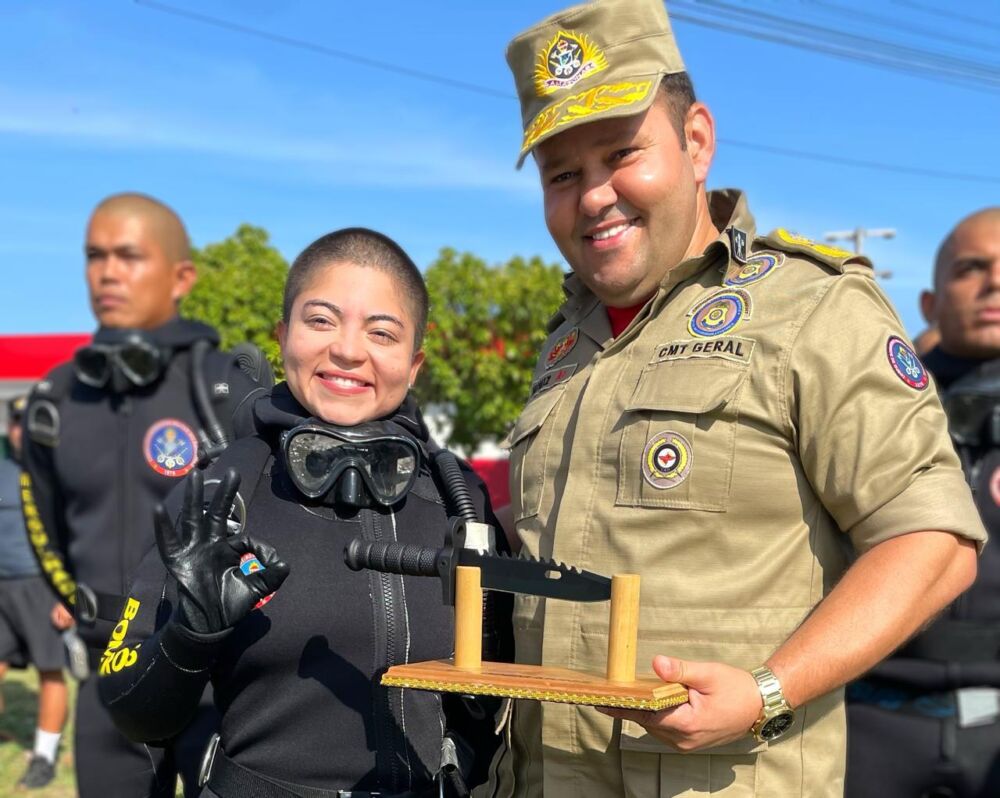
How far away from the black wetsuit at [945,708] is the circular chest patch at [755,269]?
1.84m

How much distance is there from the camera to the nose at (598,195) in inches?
101

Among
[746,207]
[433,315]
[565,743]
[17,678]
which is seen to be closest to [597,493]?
[565,743]

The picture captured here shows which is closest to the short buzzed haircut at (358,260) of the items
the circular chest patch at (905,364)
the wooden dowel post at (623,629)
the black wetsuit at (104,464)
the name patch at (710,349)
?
the name patch at (710,349)

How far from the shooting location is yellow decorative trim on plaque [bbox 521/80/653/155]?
8.16 feet

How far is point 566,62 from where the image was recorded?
2.66 meters

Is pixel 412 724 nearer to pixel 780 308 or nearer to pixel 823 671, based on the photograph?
pixel 823 671

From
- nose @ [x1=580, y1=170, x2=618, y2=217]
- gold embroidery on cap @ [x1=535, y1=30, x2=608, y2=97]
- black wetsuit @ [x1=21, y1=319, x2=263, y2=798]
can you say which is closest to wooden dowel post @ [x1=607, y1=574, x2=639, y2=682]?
nose @ [x1=580, y1=170, x2=618, y2=217]

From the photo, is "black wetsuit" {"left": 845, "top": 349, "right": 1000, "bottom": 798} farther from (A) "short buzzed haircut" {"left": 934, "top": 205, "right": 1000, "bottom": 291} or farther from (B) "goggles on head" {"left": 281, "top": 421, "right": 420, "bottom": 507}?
(B) "goggles on head" {"left": 281, "top": 421, "right": 420, "bottom": 507}

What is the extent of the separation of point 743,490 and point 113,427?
3273mm

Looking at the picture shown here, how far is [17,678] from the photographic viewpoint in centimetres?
1105

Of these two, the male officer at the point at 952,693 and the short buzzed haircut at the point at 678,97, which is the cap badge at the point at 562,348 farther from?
the male officer at the point at 952,693

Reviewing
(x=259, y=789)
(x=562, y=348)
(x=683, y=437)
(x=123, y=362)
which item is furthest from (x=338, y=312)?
(x=123, y=362)

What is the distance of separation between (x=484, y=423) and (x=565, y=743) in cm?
1830

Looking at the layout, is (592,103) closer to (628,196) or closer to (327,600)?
(628,196)
